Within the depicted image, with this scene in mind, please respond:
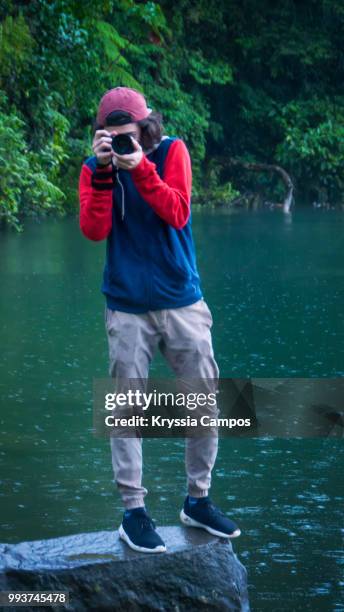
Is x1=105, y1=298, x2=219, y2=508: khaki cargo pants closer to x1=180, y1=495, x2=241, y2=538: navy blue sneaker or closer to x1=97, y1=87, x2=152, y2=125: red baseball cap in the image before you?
x1=180, y1=495, x2=241, y2=538: navy blue sneaker

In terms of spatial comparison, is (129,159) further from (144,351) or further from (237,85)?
(237,85)

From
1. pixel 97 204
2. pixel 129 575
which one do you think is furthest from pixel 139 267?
pixel 129 575

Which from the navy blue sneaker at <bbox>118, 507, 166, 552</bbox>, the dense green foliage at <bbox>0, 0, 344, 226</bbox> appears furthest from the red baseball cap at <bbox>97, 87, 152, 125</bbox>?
the dense green foliage at <bbox>0, 0, 344, 226</bbox>

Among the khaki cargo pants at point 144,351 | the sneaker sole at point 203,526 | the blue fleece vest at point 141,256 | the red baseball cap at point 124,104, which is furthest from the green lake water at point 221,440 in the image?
the red baseball cap at point 124,104

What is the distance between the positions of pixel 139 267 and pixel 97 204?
0.27 m

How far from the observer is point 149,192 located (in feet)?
15.0

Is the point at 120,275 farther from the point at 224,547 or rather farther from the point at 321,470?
the point at 321,470

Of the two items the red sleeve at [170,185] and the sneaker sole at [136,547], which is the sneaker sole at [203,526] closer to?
the sneaker sole at [136,547]

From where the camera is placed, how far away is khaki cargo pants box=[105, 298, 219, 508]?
15.4ft

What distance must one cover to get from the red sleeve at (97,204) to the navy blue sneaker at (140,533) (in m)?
0.97

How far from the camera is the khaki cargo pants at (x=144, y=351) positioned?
15.4 feet

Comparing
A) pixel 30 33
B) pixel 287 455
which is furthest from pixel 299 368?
pixel 30 33

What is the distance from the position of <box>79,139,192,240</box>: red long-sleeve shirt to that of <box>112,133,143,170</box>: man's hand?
0.7 inches

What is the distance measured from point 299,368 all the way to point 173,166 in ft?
17.1
